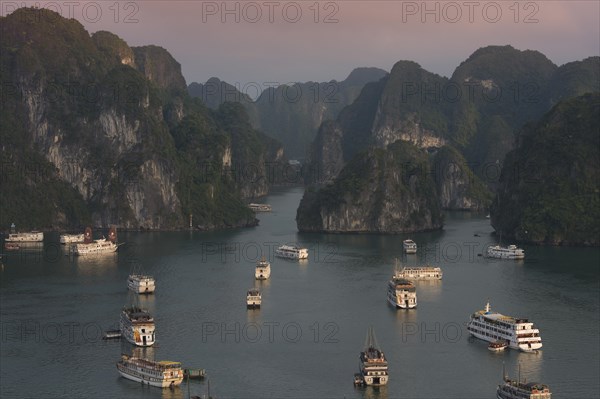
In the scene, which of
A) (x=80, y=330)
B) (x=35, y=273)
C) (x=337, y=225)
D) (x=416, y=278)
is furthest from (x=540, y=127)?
(x=80, y=330)

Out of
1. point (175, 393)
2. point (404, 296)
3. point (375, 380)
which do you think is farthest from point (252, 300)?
point (175, 393)

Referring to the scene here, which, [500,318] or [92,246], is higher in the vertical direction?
[92,246]

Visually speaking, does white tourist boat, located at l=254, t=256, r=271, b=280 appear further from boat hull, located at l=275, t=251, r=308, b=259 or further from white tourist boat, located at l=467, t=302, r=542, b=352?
white tourist boat, located at l=467, t=302, r=542, b=352

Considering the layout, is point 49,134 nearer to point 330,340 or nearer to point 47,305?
point 47,305

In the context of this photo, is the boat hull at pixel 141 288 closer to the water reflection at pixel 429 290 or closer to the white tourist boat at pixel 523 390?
the water reflection at pixel 429 290

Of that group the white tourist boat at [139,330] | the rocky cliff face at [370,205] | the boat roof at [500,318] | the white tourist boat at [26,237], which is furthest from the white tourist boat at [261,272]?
the rocky cliff face at [370,205]

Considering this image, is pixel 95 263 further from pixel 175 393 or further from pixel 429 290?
pixel 175 393
